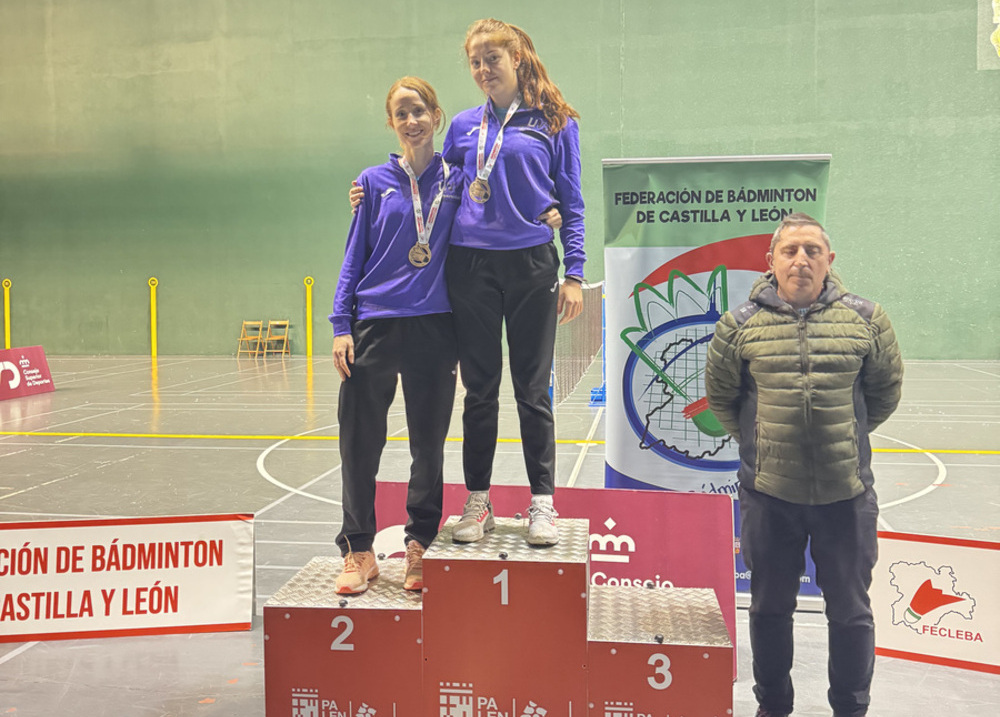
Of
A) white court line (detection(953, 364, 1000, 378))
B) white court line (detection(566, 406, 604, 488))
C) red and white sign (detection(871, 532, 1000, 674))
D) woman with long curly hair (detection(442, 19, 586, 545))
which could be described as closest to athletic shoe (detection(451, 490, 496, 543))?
woman with long curly hair (detection(442, 19, 586, 545))

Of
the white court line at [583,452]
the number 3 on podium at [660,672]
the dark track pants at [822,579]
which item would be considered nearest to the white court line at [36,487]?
the white court line at [583,452]

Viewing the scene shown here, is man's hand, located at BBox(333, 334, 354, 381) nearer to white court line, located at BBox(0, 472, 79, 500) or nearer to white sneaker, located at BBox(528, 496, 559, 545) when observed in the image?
white sneaker, located at BBox(528, 496, 559, 545)

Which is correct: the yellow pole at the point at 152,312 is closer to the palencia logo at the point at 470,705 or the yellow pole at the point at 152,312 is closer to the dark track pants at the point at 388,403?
the dark track pants at the point at 388,403

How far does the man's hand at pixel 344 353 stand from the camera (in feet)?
11.6

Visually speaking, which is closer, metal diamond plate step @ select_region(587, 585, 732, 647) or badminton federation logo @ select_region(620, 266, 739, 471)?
metal diamond plate step @ select_region(587, 585, 732, 647)

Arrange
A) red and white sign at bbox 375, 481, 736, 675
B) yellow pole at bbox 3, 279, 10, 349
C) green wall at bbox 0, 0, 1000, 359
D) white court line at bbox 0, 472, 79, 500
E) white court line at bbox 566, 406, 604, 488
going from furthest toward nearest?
yellow pole at bbox 3, 279, 10, 349, green wall at bbox 0, 0, 1000, 359, white court line at bbox 566, 406, 604, 488, white court line at bbox 0, 472, 79, 500, red and white sign at bbox 375, 481, 736, 675

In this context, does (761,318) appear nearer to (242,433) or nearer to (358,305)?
(358,305)

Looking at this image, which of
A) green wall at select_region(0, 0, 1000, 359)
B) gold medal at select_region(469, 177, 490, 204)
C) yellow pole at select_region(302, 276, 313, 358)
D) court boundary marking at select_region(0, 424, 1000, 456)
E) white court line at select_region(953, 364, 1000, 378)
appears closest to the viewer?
gold medal at select_region(469, 177, 490, 204)

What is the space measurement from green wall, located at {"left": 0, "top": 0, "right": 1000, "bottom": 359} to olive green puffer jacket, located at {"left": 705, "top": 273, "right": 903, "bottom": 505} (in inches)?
580

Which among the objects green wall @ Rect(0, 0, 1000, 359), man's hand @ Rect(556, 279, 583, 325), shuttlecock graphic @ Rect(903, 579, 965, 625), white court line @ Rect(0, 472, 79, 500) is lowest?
white court line @ Rect(0, 472, 79, 500)

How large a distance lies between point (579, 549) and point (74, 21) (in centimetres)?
2151

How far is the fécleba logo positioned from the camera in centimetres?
388

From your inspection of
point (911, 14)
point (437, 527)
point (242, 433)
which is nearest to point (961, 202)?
point (911, 14)

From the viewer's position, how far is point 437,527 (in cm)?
375
